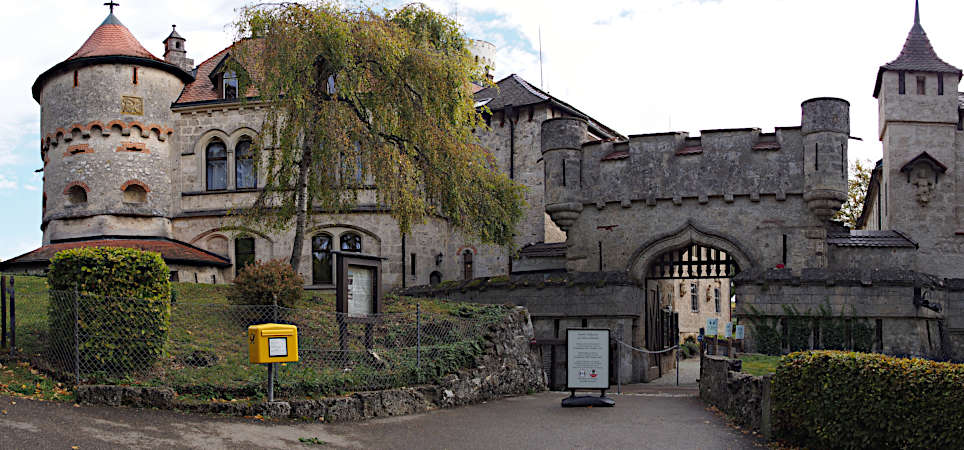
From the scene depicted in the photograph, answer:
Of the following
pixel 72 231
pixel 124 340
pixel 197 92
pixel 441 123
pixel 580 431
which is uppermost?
pixel 197 92

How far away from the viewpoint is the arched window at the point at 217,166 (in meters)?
29.9

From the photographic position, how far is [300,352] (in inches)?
498

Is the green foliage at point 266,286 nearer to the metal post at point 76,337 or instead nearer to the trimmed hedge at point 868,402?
the metal post at point 76,337

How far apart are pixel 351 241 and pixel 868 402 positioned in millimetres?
21489

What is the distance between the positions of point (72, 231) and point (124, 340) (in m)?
19.6

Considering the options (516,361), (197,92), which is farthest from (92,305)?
(197,92)

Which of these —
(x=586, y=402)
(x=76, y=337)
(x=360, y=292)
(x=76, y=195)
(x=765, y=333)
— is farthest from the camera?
(x=76, y=195)

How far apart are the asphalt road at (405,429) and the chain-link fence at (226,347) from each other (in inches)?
35.2

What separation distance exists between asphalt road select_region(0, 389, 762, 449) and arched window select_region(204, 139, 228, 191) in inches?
708

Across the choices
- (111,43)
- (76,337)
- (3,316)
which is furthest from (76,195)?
(76,337)

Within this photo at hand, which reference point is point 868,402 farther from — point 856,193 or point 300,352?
→ point 856,193

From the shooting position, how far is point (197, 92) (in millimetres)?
30688

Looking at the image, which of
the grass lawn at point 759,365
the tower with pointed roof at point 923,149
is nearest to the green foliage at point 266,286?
the grass lawn at point 759,365

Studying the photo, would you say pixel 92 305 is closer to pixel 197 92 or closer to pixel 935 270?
pixel 197 92
